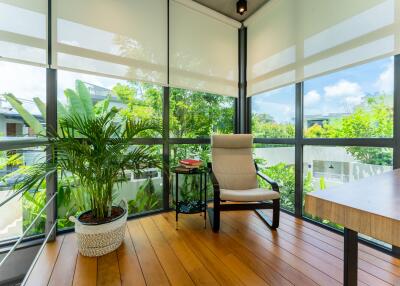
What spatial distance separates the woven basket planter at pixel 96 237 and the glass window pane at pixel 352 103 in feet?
7.79

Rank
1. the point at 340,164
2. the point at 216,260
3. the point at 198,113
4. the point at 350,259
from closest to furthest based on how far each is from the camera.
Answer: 1. the point at 350,259
2. the point at 216,260
3. the point at 340,164
4. the point at 198,113

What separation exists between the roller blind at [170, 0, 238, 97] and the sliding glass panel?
1.75 m

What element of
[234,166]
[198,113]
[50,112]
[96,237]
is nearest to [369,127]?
[234,166]

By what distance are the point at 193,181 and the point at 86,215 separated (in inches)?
57.6

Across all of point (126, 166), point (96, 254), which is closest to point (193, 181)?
point (126, 166)

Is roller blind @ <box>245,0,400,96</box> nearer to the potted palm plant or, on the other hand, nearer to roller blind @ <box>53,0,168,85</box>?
roller blind @ <box>53,0,168,85</box>

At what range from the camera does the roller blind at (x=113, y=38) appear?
6.75 feet

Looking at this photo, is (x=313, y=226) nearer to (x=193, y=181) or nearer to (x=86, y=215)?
(x=193, y=181)

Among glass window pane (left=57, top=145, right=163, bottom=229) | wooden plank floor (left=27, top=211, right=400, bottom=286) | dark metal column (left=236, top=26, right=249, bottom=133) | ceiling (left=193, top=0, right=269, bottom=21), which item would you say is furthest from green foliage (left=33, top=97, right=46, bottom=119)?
dark metal column (left=236, top=26, right=249, bottom=133)

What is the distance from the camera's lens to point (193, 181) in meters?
3.01

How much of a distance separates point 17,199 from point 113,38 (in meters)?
1.89

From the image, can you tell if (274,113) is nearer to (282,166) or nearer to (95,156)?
(282,166)

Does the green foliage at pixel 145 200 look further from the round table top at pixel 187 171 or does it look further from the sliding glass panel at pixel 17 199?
the sliding glass panel at pixel 17 199

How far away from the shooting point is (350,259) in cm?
81
